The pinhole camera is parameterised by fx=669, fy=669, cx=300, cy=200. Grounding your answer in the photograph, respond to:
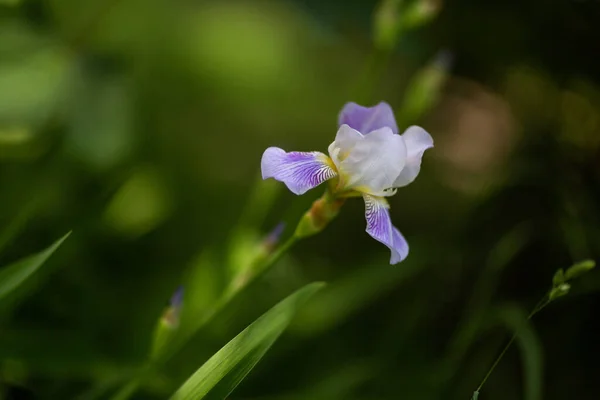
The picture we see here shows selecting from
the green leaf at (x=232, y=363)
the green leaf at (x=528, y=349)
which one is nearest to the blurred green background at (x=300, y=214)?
the green leaf at (x=528, y=349)

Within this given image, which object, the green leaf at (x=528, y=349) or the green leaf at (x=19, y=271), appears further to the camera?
the green leaf at (x=528, y=349)

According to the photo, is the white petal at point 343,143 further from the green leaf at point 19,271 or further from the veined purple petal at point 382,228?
the green leaf at point 19,271

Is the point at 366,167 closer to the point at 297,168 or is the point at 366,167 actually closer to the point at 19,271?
the point at 297,168

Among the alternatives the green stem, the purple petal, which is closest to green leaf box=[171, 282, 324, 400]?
the green stem

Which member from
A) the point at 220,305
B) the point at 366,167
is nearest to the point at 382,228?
the point at 366,167

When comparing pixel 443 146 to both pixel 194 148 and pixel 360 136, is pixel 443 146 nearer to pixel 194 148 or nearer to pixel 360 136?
pixel 194 148

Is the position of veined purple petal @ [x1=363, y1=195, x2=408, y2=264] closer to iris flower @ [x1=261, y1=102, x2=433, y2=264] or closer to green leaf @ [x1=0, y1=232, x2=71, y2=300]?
iris flower @ [x1=261, y1=102, x2=433, y2=264]
